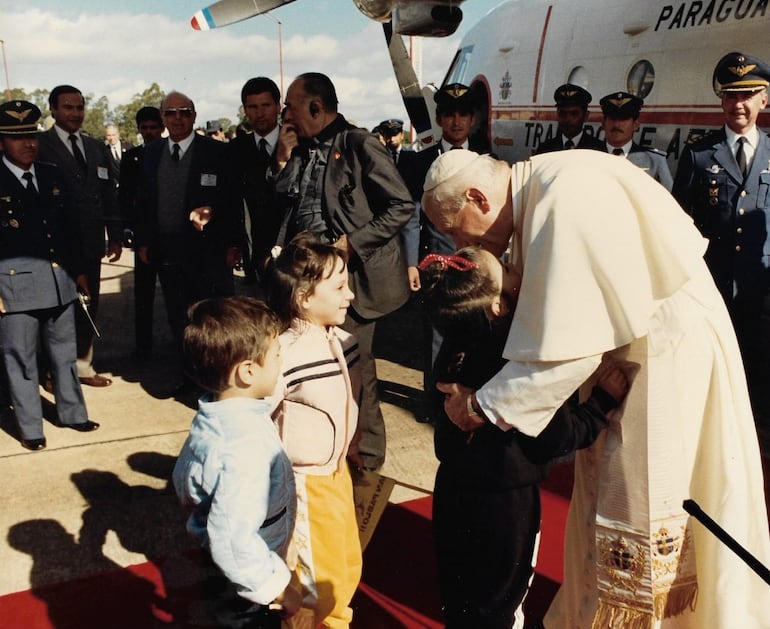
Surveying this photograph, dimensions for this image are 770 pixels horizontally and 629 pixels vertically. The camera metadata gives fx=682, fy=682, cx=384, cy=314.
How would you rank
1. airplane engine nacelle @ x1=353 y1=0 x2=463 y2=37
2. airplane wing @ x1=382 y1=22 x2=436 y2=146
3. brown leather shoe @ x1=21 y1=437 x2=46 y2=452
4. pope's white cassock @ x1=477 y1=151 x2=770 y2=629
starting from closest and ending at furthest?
pope's white cassock @ x1=477 y1=151 x2=770 y2=629 < brown leather shoe @ x1=21 y1=437 x2=46 y2=452 < airplane engine nacelle @ x1=353 y1=0 x2=463 y2=37 < airplane wing @ x1=382 y1=22 x2=436 y2=146

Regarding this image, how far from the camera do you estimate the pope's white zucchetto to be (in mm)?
1860

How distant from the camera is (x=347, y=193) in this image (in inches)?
132

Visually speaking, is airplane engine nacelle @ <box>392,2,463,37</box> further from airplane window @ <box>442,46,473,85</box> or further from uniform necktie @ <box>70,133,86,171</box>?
airplane window @ <box>442,46,473,85</box>

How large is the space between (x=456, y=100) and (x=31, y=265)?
112 inches

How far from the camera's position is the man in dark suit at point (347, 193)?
332 centimetres

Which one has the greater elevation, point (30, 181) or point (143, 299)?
point (30, 181)

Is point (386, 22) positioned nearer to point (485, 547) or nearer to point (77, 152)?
point (77, 152)

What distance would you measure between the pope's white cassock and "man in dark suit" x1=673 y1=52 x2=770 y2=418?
286cm

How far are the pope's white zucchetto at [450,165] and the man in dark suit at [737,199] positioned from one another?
318cm

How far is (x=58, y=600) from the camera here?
2717mm

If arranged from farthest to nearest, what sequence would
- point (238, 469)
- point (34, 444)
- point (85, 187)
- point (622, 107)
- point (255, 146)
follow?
1. point (85, 187)
2. point (255, 146)
3. point (622, 107)
4. point (34, 444)
5. point (238, 469)

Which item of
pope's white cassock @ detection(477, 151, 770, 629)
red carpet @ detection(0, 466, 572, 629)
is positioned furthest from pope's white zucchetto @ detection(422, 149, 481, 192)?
red carpet @ detection(0, 466, 572, 629)

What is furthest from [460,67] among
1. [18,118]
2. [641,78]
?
[18,118]

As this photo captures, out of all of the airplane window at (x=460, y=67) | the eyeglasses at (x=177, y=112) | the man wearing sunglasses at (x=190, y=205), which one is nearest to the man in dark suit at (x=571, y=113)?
the man wearing sunglasses at (x=190, y=205)
